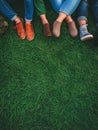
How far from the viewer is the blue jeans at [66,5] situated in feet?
16.8

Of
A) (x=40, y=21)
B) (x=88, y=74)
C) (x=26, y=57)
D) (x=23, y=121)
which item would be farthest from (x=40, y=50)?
(x=23, y=121)

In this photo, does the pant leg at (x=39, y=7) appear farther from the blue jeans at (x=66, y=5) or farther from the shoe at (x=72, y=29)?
the shoe at (x=72, y=29)

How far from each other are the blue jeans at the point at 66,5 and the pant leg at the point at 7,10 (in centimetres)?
77

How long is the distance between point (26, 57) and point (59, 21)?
88 cm

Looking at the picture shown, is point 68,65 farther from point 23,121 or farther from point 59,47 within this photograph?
point 23,121

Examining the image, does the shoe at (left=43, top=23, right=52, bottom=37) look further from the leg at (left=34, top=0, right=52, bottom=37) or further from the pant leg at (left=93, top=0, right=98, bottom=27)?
the pant leg at (left=93, top=0, right=98, bottom=27)

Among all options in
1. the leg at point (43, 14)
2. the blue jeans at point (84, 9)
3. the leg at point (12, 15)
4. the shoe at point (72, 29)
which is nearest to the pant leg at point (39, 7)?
the leg at point (43, 14)

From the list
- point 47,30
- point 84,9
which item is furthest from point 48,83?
point 84,9

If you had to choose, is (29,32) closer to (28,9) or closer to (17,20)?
(17,20)

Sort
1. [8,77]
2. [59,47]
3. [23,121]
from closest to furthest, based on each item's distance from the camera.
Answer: [23,121] → [8,77] → [59,47]

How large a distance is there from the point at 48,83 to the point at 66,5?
1426 millimetres

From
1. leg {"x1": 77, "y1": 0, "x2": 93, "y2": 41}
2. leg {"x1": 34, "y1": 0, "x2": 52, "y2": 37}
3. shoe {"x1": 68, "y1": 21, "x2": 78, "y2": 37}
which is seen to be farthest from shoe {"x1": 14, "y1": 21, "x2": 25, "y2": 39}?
leg {"x1": 77, "y1": 0, "x2": 93, "y2": 41}

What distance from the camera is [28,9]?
5.00 m

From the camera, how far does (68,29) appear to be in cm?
539
